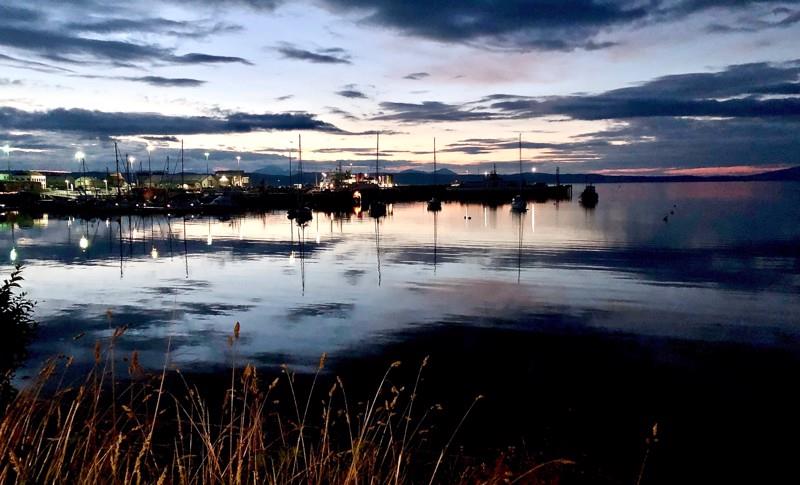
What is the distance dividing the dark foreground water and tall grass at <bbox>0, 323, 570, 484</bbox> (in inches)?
50.8

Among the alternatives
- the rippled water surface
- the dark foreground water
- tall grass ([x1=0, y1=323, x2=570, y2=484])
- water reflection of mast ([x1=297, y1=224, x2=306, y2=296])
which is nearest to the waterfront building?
water reflection of mast ([x1=297, y1=224, x2=306, y2=296])

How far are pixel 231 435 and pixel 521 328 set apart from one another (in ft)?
49.6

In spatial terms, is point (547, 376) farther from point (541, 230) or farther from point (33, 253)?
point (541, 230)

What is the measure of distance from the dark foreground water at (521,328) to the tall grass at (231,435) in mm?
1290

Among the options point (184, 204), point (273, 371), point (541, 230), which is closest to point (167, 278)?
point (273, 371)

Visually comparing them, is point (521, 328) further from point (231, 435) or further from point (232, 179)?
point (232, 179)

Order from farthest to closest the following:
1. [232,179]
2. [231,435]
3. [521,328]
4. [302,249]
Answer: [232,179] → [302,249] → [521,328] → [231,435]

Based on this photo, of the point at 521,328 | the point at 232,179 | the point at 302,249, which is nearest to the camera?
the point at 521,328

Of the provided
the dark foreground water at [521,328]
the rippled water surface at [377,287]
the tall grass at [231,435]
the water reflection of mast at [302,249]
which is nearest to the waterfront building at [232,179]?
the water reflection of mast at [302,249]

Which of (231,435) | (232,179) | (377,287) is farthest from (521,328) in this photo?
(232,179)

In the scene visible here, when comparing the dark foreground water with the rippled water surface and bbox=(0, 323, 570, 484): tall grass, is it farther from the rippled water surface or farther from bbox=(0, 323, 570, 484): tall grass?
bbox=(0, 323, 570, 484): tall grass

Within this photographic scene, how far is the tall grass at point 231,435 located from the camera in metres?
4.37

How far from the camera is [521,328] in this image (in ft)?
60.8

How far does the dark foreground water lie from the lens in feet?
36.3
